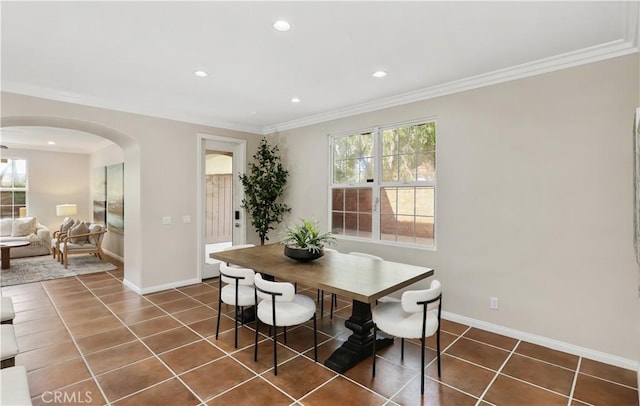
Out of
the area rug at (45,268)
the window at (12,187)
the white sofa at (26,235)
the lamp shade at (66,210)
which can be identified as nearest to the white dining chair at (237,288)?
the area rug at (45,268)

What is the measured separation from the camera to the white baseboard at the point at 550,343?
103 inches

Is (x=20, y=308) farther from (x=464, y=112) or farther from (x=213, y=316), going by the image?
(x=464, y=112)

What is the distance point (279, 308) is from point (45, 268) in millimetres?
5906

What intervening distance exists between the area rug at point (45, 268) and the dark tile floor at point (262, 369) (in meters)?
2.08

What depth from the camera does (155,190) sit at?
460 centimetres

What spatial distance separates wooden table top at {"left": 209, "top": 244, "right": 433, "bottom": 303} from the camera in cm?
236

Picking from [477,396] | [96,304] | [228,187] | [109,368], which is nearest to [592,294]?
[477,396]

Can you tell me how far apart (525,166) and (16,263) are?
8930 mm

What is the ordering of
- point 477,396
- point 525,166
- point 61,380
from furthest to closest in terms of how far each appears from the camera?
point 525,166 → point 61,380 → point 477,396

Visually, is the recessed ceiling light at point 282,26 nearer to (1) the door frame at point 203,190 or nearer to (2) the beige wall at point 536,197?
(2) the beige wall at point 536,197

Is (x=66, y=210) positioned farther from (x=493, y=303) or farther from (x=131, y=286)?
(x=493, y=303)

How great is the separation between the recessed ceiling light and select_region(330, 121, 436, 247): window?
2136 mm

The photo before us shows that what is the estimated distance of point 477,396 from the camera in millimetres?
2250

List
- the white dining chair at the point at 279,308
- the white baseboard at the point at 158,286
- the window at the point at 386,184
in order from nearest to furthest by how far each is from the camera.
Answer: the white dining chair at the point at 279,308, the window at the point at 386,184, the white baseboard at the point at 158,286
